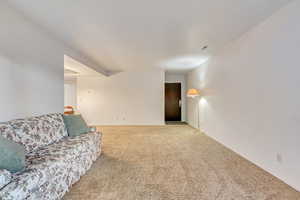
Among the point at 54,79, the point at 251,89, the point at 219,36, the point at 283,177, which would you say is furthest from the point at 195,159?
the point at 54,79

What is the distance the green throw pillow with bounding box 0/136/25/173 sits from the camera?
1390 millimetres

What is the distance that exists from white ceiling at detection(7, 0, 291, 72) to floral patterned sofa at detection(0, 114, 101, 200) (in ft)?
5.20

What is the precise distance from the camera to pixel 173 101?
7945 mm

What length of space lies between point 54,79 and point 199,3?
9.50 ft

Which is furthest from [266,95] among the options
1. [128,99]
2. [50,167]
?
[128,99]

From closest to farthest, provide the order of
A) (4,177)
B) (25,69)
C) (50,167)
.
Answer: (4,177)
(50,167)
(25,69)

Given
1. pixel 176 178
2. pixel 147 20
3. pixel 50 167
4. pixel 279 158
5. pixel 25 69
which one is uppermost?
pixel 147 20

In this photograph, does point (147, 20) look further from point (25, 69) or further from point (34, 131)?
point (34, 131)

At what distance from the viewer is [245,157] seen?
2926 millimetres

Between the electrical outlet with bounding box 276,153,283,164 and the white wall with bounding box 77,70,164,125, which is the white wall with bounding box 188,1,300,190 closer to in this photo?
the electrical outlet with bounding box 276,153,283,164

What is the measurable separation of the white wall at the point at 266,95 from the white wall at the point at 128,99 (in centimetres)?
329

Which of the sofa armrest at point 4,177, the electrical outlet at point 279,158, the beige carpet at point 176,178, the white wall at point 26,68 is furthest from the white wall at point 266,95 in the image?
the white wall at point 26,68

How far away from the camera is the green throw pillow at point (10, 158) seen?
139cm

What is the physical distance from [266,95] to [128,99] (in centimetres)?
518
